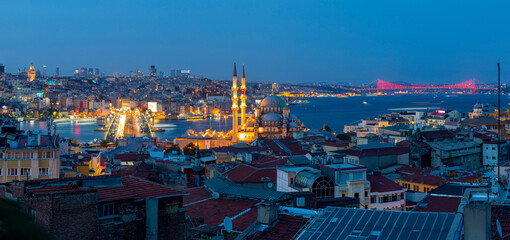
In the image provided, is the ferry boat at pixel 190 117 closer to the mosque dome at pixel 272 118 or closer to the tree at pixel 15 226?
the mosque dome at pixel 272 118

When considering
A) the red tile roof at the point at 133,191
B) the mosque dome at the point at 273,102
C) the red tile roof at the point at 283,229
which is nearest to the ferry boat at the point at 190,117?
the mosque dome at the point at 273,102

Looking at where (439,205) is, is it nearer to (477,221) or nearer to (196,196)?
(196,196)

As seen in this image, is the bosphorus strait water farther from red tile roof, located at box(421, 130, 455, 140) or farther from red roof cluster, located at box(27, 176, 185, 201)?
red roof cluster, located at box(27, 176, 185, 201)

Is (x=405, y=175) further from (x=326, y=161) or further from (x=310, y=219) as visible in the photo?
(x=310, y=219)

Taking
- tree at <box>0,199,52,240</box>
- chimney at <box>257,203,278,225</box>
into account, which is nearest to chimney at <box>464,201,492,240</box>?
chimney at <box>257,203,278,225</box>

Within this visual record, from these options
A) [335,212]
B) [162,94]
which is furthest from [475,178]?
[162,94]

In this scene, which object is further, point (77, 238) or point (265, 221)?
point (265, 221)
